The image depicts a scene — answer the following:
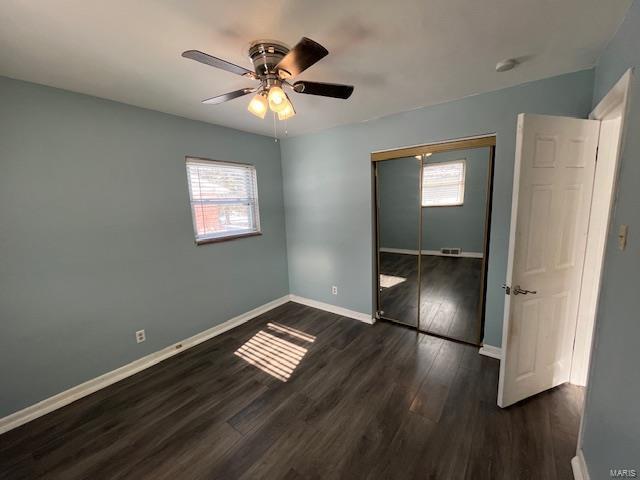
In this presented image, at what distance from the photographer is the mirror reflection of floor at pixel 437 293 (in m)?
2.75

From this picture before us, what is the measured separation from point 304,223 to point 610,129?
3001mm

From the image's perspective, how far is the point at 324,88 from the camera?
1.45 m

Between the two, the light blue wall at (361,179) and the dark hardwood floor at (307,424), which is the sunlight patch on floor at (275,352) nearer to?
the dark hardwood floor at (307,424)

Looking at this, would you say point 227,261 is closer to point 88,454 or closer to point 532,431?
point 88,454

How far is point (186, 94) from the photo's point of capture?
207 cm

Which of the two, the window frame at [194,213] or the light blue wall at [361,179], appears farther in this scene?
the window frame at [194,213]

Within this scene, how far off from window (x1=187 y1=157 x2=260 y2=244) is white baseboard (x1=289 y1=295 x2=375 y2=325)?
4.22ft

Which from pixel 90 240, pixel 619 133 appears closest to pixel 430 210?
pixel 619 133

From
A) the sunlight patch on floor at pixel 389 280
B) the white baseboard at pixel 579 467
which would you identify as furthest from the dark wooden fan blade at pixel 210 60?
the white baseboard at pixel 579 467

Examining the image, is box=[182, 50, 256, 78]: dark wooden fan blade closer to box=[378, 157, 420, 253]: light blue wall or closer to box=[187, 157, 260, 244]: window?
box=[187, 157, 260, 244]: window

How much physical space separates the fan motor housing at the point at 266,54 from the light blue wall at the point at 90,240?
5.29ft

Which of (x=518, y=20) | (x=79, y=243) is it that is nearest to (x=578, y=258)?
(x=518, y=20)

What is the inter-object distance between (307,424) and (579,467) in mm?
1602

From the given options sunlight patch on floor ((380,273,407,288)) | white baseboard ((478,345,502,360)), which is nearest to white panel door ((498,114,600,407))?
white baseboard ((478,345,502,360))
